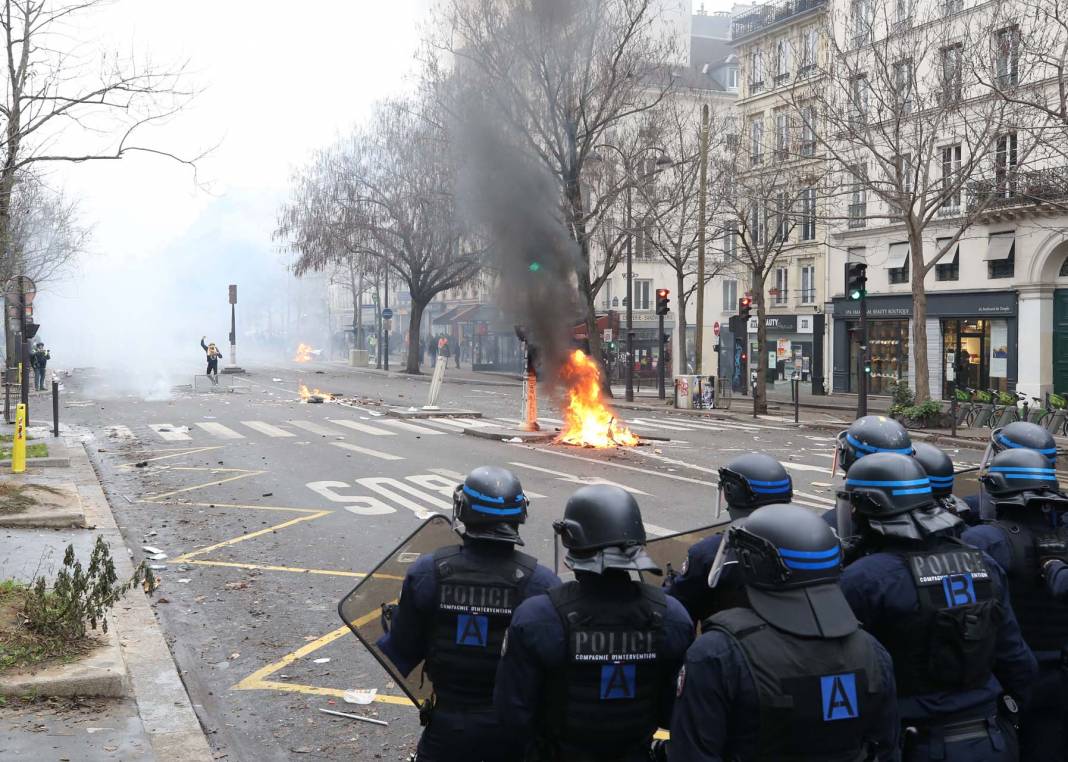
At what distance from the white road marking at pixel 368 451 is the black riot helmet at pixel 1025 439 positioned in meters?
12.7

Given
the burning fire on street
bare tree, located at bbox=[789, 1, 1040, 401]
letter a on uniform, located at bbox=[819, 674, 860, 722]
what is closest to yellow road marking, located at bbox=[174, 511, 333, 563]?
letter a on uniform, located at bbox=[819, 674, 860, 722]

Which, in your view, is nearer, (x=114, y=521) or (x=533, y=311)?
(x=114, y=521)

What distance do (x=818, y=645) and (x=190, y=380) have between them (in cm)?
4126

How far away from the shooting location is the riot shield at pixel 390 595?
3736 millimetres

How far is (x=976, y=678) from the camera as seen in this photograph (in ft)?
10.5

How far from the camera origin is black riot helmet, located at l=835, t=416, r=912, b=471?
4.28 meters

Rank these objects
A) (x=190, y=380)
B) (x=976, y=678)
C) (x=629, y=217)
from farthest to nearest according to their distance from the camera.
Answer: (x=190, y=380) < (x=629, y=217) < (x=976, y=678)

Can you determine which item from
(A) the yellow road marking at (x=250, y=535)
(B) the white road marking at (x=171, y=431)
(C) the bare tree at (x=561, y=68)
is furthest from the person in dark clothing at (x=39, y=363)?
(A) the yellow road marking at (x=250, y=535)

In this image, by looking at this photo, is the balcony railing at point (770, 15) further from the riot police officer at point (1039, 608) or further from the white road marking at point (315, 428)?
the riot police officer at point (1039, 608)

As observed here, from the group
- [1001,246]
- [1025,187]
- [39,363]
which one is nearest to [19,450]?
[1025,187]

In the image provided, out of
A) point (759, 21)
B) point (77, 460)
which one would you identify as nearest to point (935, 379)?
point (759, 21)

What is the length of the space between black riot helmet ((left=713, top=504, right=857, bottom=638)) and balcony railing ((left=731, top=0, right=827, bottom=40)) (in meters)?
38.0

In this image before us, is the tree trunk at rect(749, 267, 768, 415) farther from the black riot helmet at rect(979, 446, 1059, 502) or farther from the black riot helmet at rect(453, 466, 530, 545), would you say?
the black riot helmet at rect(453, 466, 530, 545)

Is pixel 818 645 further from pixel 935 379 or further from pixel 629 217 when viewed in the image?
pixel 935 379
